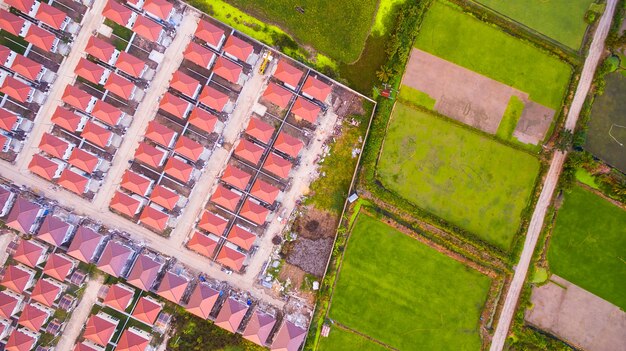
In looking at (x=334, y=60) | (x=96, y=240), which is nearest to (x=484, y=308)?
(x=334, y=60)

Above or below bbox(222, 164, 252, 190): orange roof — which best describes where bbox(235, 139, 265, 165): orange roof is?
above

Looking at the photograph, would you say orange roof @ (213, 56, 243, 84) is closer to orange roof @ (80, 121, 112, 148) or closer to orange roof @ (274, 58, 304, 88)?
orange roof @ (274, 58, 304, 88)

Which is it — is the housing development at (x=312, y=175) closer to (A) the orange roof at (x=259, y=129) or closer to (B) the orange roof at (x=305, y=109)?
(A) the orange roof at (x=259, y=129)

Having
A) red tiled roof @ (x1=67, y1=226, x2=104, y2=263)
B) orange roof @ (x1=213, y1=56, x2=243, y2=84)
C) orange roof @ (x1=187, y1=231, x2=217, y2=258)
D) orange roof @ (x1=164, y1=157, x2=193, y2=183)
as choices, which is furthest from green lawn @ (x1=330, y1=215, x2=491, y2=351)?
red tiled roof @ (x1=67, y1=226, x2=104, y2=263)

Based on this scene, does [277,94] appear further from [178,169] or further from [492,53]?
[492,53]

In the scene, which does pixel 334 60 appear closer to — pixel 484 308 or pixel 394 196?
pixel 394 196
